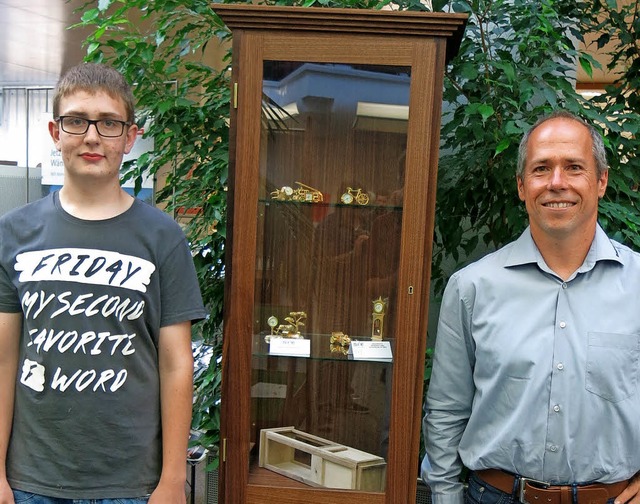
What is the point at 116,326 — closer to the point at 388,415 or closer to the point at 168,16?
the point at 388,415

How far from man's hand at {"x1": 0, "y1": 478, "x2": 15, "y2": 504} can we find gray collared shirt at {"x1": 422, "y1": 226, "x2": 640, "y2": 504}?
93 cm

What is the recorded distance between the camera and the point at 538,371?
154cm

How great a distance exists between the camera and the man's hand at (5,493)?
56.4 inches

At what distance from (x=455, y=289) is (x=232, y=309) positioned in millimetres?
593

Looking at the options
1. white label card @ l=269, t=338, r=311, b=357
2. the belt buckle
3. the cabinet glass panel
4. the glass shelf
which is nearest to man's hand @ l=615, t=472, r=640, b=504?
the belt buckle

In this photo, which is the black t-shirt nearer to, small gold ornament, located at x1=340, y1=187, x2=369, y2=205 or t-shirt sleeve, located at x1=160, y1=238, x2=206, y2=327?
t-shirt sleeve, located at x1=160, y1=238, x2=206, y2=327

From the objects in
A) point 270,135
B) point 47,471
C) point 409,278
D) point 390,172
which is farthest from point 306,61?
point 47,471

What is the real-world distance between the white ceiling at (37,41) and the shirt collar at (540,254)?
3.27 meters

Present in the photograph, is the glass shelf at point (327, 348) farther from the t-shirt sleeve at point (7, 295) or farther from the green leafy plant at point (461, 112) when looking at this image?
the t-shirt sleeve at point (7, 295)

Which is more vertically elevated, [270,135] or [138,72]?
[138,72]

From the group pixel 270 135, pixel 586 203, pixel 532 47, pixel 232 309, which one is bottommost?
pixel 232 309

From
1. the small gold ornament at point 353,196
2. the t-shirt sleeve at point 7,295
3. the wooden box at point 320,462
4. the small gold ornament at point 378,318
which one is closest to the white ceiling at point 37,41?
the small gold ornament at point 353,196

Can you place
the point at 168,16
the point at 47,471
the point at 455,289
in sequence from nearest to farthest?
the point at 47,471
the point at 455,289
the point at 168,16

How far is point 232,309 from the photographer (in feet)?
6.16
